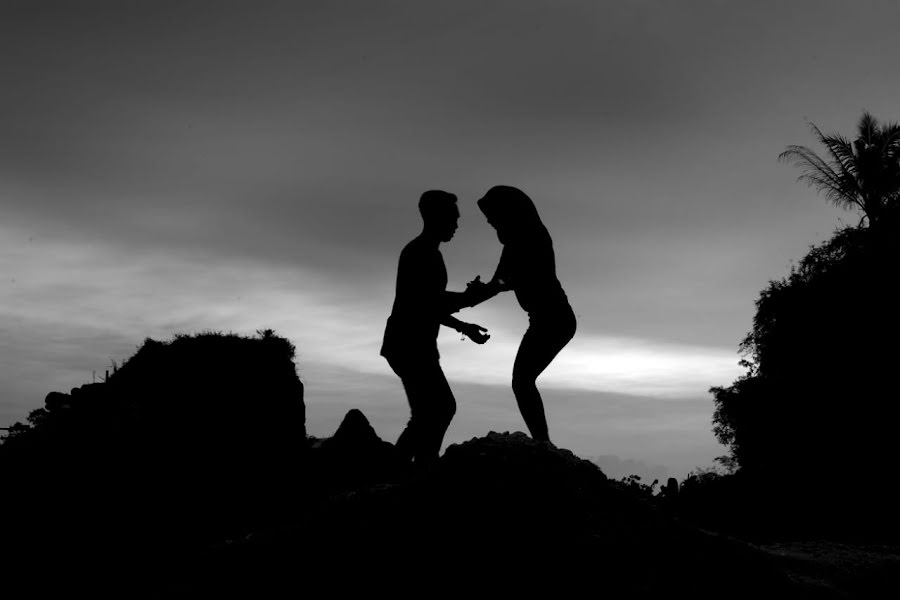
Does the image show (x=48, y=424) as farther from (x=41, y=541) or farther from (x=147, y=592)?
(x=147, y=592)

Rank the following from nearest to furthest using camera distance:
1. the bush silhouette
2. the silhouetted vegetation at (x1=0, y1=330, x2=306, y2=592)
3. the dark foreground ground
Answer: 1. the dark foreground ground
2. the silhouetted vegetation at (x1=0, y1=330, x2=306, y2=592)
3. the bush silhouette

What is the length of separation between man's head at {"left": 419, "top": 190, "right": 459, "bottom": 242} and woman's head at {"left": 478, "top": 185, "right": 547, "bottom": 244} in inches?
16.7

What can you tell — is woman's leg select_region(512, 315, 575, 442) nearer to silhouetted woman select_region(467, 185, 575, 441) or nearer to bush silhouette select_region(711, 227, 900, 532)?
silhouetted woman select_region(467, 185, 575, 441)

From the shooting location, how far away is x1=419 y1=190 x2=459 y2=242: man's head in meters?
6.97

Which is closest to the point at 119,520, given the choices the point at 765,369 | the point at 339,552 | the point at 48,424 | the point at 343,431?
→ the point at 48,424

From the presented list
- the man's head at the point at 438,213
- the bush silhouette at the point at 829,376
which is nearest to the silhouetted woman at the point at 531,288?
the man's head at the point at 438,213

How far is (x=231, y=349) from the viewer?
17.9 metres

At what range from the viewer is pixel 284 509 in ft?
51.6

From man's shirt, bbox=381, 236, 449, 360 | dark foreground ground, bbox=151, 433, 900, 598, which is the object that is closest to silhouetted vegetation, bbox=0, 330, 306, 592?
dark foreground ground, bbox=151, 433, 900, 598

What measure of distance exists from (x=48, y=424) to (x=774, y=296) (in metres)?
21.7

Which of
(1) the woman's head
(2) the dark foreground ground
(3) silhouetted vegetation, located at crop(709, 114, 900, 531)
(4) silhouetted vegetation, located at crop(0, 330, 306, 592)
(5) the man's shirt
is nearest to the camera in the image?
(2) the dark foreground ground

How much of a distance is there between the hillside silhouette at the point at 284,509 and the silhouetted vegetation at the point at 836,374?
3.48 metres

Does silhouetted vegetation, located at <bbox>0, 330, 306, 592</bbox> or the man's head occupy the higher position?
the man's head

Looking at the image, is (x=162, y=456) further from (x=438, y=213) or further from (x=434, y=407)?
(x=438, y=213)
